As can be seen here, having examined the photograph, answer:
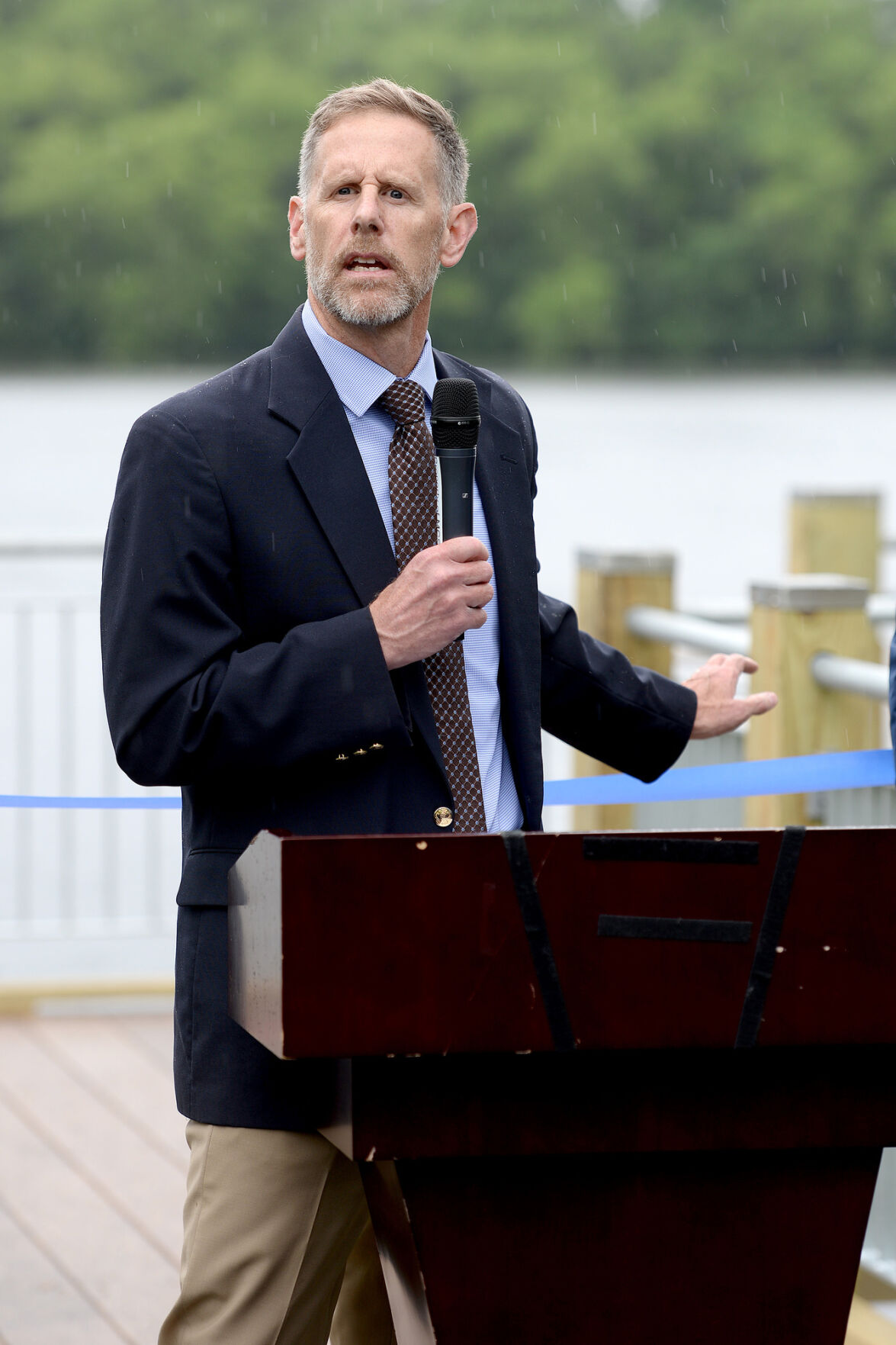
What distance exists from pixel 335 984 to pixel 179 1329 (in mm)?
719

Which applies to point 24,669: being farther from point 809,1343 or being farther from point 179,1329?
point 809,1343

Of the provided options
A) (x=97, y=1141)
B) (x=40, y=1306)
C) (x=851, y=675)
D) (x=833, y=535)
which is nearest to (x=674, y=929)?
(x=851, y=675)

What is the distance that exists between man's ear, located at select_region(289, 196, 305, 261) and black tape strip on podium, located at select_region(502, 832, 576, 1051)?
93 centimetres

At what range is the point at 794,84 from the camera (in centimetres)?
2656

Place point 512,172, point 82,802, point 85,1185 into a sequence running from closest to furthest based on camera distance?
point 82,802, point 85,1185, point 512,172

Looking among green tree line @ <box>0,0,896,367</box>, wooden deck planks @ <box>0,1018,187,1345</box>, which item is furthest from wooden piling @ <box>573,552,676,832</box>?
green tree line @ <box>0,0,896,367</box>

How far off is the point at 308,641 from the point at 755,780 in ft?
4.45

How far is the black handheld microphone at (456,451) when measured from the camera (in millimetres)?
1830

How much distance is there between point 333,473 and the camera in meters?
1.95

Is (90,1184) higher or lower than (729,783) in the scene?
lower

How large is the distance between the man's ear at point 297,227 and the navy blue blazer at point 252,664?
0.31ft

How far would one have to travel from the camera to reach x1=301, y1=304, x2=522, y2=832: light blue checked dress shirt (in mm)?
2014

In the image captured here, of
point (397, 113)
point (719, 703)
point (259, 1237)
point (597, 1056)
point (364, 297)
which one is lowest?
point (259, 1237)

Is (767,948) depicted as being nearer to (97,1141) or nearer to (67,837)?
(97,1141)
